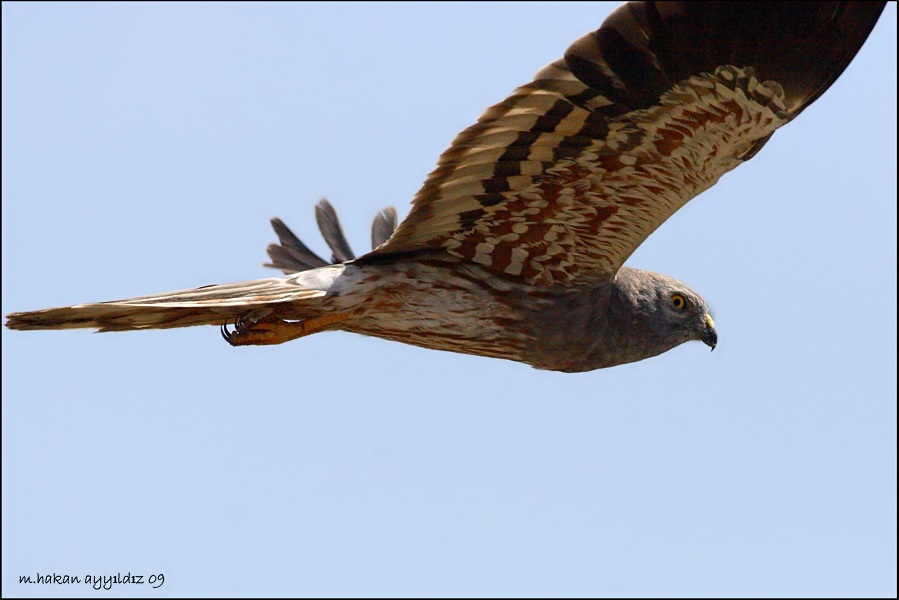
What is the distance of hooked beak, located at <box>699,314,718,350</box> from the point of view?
7.90 meters

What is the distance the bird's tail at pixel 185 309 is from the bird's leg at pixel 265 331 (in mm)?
47

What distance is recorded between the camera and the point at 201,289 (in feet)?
20.8

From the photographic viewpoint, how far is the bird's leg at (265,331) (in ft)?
21.5

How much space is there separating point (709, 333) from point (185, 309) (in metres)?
3.83

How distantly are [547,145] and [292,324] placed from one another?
1.96 metres

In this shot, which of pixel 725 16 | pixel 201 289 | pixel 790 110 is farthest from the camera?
pixel 201 289

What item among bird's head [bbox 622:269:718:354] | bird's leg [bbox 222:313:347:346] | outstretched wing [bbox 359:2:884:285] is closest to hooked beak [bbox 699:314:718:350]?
bird's head [bbox 622:269:718:354]

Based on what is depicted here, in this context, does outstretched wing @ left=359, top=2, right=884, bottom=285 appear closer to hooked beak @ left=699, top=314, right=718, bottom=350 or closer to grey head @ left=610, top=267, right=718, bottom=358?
grey head @ left=610, top=267, right=718, bottom=358

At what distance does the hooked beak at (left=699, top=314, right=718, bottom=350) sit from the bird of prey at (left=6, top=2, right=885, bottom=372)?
0.08 ft

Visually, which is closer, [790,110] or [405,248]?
[790,110]

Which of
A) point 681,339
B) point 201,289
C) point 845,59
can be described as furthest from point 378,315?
point 845,59

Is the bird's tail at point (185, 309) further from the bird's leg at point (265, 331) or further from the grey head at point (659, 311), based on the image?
the grey head at point (659, 311)

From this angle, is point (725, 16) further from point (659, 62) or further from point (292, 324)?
point (292, 324)

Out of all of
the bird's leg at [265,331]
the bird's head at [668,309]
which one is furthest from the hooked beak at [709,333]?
the bird's leg at [265,331]
